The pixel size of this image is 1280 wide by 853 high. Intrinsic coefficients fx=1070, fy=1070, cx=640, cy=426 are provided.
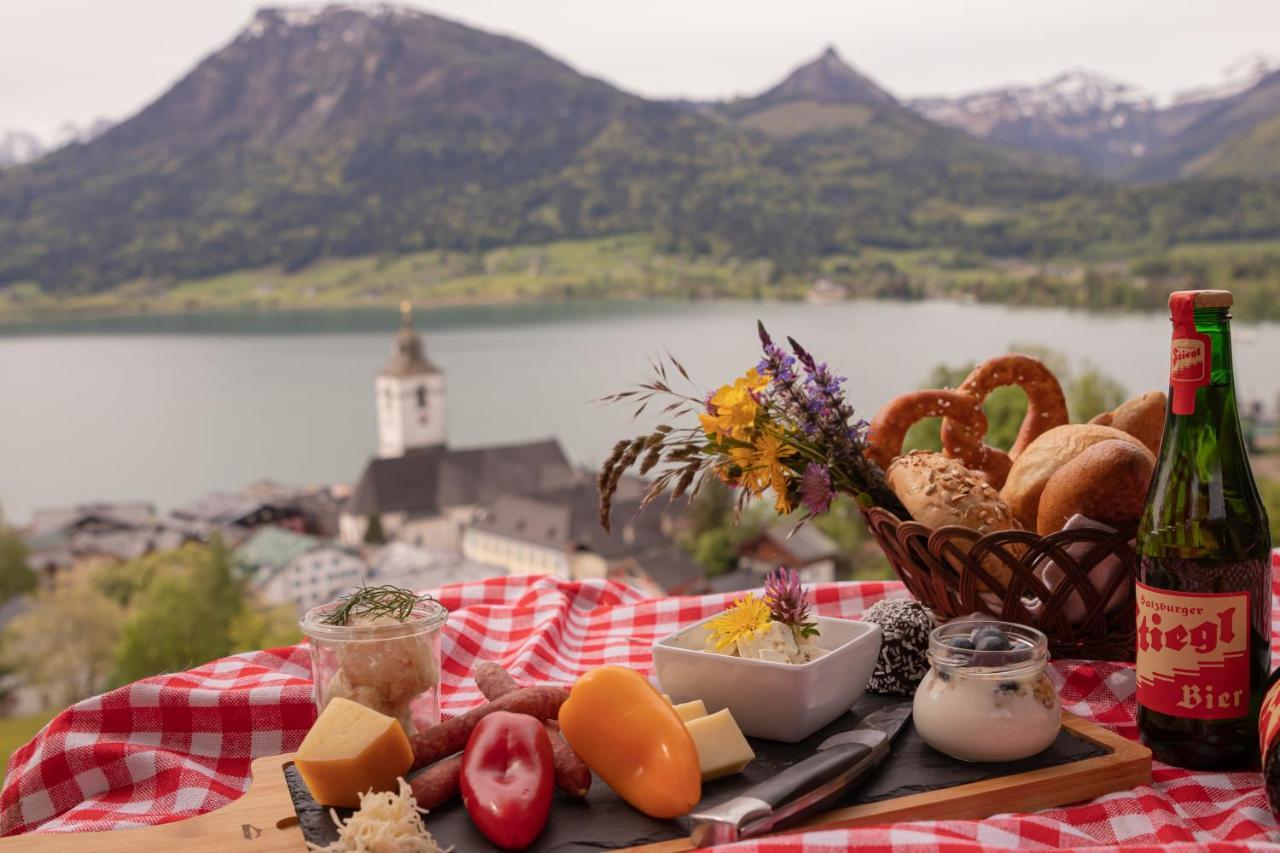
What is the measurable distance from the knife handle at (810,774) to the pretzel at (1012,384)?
75cm

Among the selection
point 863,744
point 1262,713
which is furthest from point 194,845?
point 1262,713

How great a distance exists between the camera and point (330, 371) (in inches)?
2315

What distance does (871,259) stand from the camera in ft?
143

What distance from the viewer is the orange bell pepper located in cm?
100

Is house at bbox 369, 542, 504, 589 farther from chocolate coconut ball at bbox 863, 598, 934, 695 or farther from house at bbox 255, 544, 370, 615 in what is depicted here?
chocolate coconut ball at bbox 863, 598, 934, 695

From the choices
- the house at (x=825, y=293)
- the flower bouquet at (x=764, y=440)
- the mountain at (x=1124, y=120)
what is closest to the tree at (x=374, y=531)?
the house at (x=825, y=293)

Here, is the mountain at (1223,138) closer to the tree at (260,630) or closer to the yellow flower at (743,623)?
the tree at (260,630)

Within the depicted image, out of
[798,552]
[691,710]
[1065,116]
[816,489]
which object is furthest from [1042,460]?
[1065,116]

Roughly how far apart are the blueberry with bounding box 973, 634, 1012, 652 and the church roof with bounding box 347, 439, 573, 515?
1649 inches

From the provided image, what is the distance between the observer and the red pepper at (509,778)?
97 cm

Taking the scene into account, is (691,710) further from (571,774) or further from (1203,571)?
(1203,571)

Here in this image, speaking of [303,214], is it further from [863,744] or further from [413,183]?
[863,744]

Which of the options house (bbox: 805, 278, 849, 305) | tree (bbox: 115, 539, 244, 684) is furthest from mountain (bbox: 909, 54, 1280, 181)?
tree (bbox: 115, 539, 244, 684)

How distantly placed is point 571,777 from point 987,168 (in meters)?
53.1
